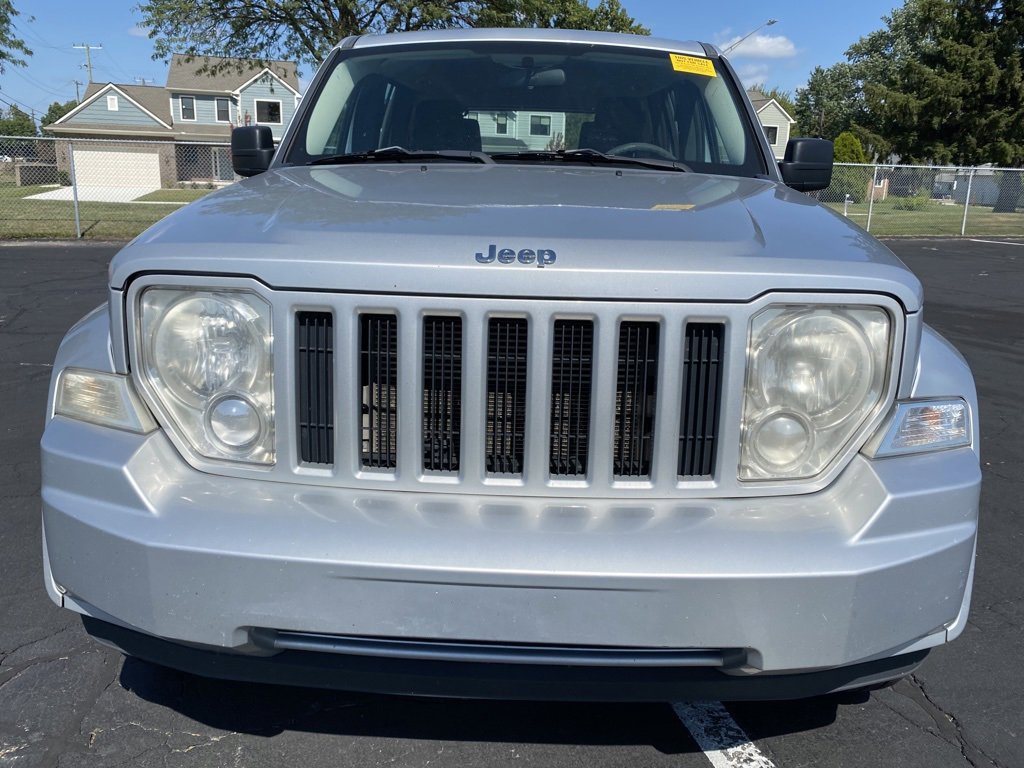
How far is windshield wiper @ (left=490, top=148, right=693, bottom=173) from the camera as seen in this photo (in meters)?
3.12

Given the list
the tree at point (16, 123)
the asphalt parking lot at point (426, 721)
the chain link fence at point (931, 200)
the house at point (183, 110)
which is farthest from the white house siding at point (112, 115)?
the asphalt parking lot at point (426, 721)

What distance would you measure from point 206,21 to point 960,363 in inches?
972

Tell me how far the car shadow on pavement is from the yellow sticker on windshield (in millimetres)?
2460

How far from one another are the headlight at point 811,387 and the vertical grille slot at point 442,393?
2.12 ft

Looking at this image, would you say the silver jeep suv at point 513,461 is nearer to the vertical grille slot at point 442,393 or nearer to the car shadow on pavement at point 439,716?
the vertical grille slot at point 442,393

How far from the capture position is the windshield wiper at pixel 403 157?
10.1 feet

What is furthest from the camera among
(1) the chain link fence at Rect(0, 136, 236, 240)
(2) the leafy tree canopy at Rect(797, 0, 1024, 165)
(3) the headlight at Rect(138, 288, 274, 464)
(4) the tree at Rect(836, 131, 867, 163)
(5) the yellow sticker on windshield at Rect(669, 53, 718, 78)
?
(4) the tree at Rect(836, 131, 867, 163)

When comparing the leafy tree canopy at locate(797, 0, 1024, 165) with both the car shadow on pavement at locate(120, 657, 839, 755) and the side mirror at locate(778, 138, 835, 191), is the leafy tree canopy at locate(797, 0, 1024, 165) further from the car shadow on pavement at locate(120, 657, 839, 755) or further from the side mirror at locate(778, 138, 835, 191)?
the car shadow on pavement at locate(120, 657, 839, 755)

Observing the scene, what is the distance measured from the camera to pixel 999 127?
41344 mm

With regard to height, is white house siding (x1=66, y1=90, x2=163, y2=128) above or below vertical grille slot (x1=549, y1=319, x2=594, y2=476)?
above

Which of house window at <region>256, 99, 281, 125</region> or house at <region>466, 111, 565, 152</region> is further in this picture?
house window at <region>256, 99, 281, 125</region>

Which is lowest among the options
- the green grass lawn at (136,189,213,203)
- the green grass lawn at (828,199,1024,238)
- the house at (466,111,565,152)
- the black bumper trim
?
the green grass lawn at (136,189,213,203)

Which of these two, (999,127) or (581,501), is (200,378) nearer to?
(581,501)

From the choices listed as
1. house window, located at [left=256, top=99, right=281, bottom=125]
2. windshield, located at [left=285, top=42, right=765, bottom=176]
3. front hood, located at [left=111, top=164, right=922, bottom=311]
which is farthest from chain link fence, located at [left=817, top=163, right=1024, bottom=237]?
house window, located at [left=256, top=99, right=281, bottom=125]
